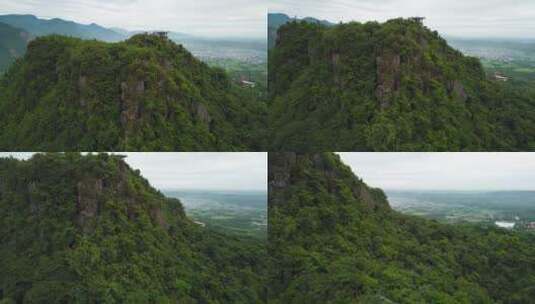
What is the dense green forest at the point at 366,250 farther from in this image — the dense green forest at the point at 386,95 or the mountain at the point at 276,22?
the mountain at the point at 276,22

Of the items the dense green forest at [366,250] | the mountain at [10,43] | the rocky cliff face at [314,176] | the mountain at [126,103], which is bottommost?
the dense green forest at [366,250]

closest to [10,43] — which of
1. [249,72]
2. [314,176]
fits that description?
[249,72]

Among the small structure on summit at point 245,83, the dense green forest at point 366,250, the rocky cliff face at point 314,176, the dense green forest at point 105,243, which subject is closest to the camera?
the dense green forest at point 105,243

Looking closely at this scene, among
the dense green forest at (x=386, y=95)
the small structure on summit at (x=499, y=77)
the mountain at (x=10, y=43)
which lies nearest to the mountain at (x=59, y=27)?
the mountain at (x=10, y=43)

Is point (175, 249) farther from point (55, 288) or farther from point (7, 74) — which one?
point (7, 74)

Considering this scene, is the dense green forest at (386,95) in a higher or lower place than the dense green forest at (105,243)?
higher

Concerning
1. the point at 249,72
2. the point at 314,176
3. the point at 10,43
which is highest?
the point at 10,43

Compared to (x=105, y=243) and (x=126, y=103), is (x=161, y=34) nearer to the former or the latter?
(x=126, y=103)

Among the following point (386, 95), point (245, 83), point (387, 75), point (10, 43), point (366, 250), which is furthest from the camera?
point (10, 43)
